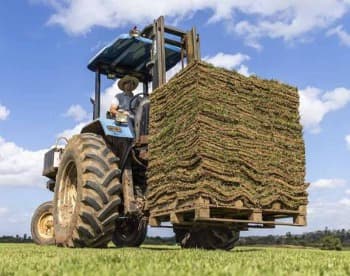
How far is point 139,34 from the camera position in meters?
9.01

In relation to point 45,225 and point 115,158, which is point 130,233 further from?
point 115,158

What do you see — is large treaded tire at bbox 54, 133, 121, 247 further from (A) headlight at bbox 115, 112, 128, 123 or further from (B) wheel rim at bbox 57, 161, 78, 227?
(B) wheel rim at bbox 57, 161, 78, 227

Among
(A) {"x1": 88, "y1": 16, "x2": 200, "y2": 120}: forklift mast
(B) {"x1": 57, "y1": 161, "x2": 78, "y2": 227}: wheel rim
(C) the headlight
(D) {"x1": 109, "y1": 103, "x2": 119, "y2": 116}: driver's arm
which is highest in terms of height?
(A) {"x1": 88, "y1": 16, "x2": 200, "y2": 120}: forklift mast

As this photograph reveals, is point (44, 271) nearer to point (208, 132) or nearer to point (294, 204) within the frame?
point (208, 132)

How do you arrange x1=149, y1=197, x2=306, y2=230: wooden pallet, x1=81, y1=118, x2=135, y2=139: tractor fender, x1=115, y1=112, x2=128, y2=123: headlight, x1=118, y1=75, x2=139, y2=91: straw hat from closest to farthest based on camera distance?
x1=149, y1=197, x2=306, y2=230: wooden pallet
x1=81, y1=118, x2=135, y2=139: tractor fender
x1=115, y1=112, x2=128, y2=123: headlight
x1=118, y1=75, x2=139, y2=91: straw hat

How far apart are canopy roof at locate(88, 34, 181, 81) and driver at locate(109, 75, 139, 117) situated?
0.73 m

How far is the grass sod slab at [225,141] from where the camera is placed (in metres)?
6.49

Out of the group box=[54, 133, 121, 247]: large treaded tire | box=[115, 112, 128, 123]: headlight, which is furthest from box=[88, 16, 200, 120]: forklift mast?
box=[54, 133, 121, 247]: large treaded tire

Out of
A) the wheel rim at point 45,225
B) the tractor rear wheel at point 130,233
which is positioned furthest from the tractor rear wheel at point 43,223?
the tractor rear wheel at point 130,233

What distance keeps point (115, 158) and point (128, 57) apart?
2726 mm

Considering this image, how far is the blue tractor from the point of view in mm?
7461

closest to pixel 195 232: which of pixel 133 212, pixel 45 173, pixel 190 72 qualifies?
pixel 133 212

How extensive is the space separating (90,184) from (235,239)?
2.98 metres

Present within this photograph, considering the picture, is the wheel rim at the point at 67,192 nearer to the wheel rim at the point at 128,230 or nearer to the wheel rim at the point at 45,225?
the wheel rim at the point at 128,230
